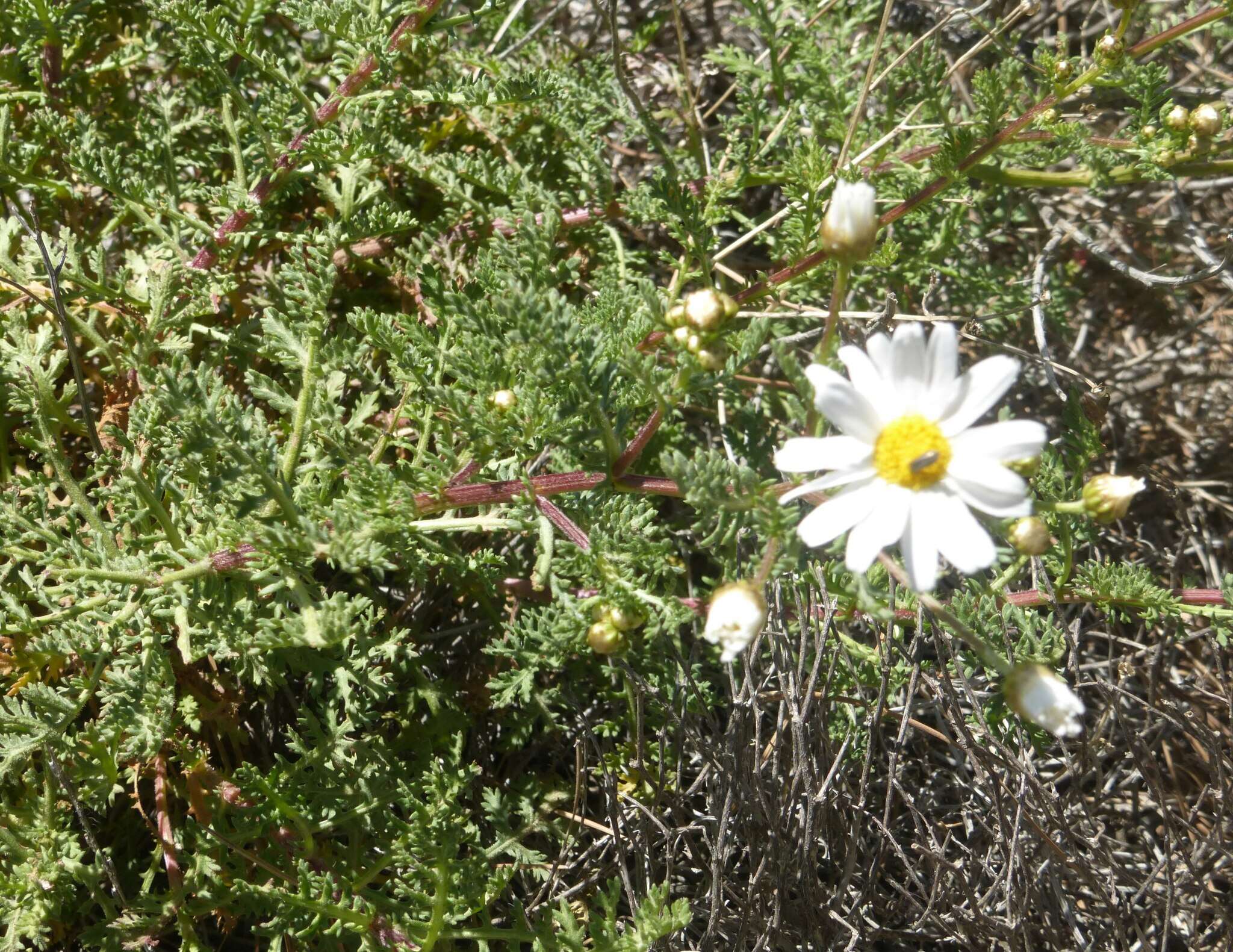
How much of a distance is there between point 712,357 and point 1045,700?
837 mm

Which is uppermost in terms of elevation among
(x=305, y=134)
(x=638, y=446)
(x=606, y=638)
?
(x=305, y=134)

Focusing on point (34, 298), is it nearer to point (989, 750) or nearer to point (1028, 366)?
point (989, 750)

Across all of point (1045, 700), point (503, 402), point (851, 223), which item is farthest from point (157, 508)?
point (1045, 700)

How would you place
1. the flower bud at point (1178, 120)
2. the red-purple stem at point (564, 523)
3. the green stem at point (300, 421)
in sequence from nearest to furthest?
the red-purple stem at point (564, 523)
the green stem at point (300, 421)
the flower bud at point (1178, 120)

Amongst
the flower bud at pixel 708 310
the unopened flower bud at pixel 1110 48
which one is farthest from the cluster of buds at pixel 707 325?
the unopened flower bud at pixel 1110 48

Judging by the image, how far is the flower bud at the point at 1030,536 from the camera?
5.67ft

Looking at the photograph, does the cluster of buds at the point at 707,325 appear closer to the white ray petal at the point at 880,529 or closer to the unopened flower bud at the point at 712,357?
the unopened flower bud at the point at 712,357

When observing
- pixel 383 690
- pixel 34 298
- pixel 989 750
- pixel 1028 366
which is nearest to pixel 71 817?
pixel 383 690

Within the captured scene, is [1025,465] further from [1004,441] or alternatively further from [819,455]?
[819,455]

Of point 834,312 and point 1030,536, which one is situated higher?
point 834,312

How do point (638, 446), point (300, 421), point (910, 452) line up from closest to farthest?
1. point (910, 452)
2. point (638, 446)
3. point (300, 421)

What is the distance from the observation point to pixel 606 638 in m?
1.88

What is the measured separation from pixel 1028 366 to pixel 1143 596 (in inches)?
64.5

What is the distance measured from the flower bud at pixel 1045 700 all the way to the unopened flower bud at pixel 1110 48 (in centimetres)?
140
